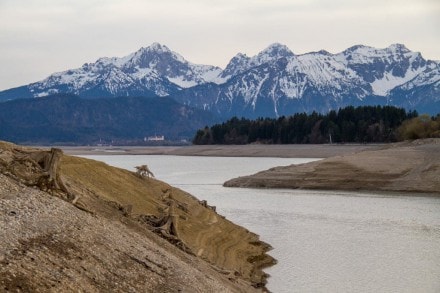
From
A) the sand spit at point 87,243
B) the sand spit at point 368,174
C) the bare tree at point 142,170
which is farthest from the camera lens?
the sand spit at point 368,174

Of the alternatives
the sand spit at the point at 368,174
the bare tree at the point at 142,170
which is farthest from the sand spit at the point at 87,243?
the sand spit at the point at 368,174

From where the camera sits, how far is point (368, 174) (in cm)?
8388

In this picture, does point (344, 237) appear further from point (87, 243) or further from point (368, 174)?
point (368, 174)

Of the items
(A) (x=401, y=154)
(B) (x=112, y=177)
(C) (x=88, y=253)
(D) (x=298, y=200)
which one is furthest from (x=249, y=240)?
(A) (x=401, y=154)

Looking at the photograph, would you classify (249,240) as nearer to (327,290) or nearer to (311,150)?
(327,290)

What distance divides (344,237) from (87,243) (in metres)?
26.1

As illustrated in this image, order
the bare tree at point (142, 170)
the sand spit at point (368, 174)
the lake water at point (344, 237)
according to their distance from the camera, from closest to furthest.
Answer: the lake water at point (344, 237)
the bare tree at point (142, 170)
the sand spit at point (368, 174)

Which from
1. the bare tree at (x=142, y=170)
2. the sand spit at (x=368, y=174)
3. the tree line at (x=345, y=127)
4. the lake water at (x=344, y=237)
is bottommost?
the lake water at (x=344, y=237)

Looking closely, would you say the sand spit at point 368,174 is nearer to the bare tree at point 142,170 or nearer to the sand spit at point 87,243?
the bare tree at point 142,170

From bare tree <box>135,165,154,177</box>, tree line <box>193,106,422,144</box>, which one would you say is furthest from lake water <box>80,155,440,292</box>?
tree line <box>193,106,422,144</box>

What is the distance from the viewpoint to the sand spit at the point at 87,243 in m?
16.1

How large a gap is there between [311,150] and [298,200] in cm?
9615

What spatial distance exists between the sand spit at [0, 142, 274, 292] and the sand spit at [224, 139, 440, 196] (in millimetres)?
47460

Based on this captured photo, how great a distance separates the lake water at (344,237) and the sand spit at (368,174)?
5080 mm
